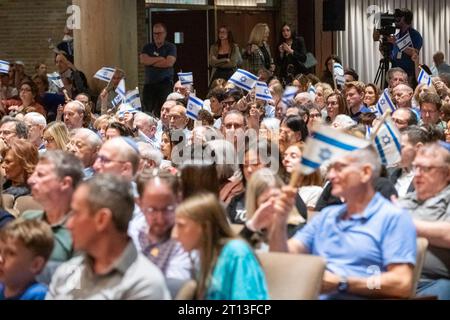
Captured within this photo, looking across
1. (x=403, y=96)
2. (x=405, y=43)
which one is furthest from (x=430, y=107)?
(x=405, y=43)

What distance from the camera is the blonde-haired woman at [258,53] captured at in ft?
49.7

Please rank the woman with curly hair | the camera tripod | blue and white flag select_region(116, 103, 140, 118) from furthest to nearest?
the camera tripod, blue and white flag select_region(116, 103, 140, 118), the woman with curly hair

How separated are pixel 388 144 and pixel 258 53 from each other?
29.7 ft

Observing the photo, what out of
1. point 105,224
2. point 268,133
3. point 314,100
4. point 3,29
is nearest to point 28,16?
point 3,29

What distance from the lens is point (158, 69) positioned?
46.4 ft

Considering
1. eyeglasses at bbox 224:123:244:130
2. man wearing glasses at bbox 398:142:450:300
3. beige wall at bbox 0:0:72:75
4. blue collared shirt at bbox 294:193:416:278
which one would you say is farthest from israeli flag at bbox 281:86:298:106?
beige wall at bbox 0:0:72:75

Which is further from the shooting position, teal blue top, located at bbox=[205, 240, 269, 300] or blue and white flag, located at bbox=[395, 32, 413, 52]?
blue and white flag, located at bbox=[395, 32, 413, 52]

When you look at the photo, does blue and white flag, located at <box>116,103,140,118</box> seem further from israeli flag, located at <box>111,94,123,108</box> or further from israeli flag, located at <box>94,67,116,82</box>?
israeli flag, located at <box>94,67,116,82</box>

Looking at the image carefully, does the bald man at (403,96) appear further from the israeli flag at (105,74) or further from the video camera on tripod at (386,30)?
the video camera on tripod at (386,30)

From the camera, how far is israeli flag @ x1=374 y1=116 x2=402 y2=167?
629 cm

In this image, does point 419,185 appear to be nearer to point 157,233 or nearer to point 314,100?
point 157,233

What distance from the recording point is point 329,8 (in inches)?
703

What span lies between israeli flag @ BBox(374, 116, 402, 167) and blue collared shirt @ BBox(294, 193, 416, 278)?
4.05ft

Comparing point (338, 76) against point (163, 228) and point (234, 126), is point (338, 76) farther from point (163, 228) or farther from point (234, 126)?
point (163, 228)
